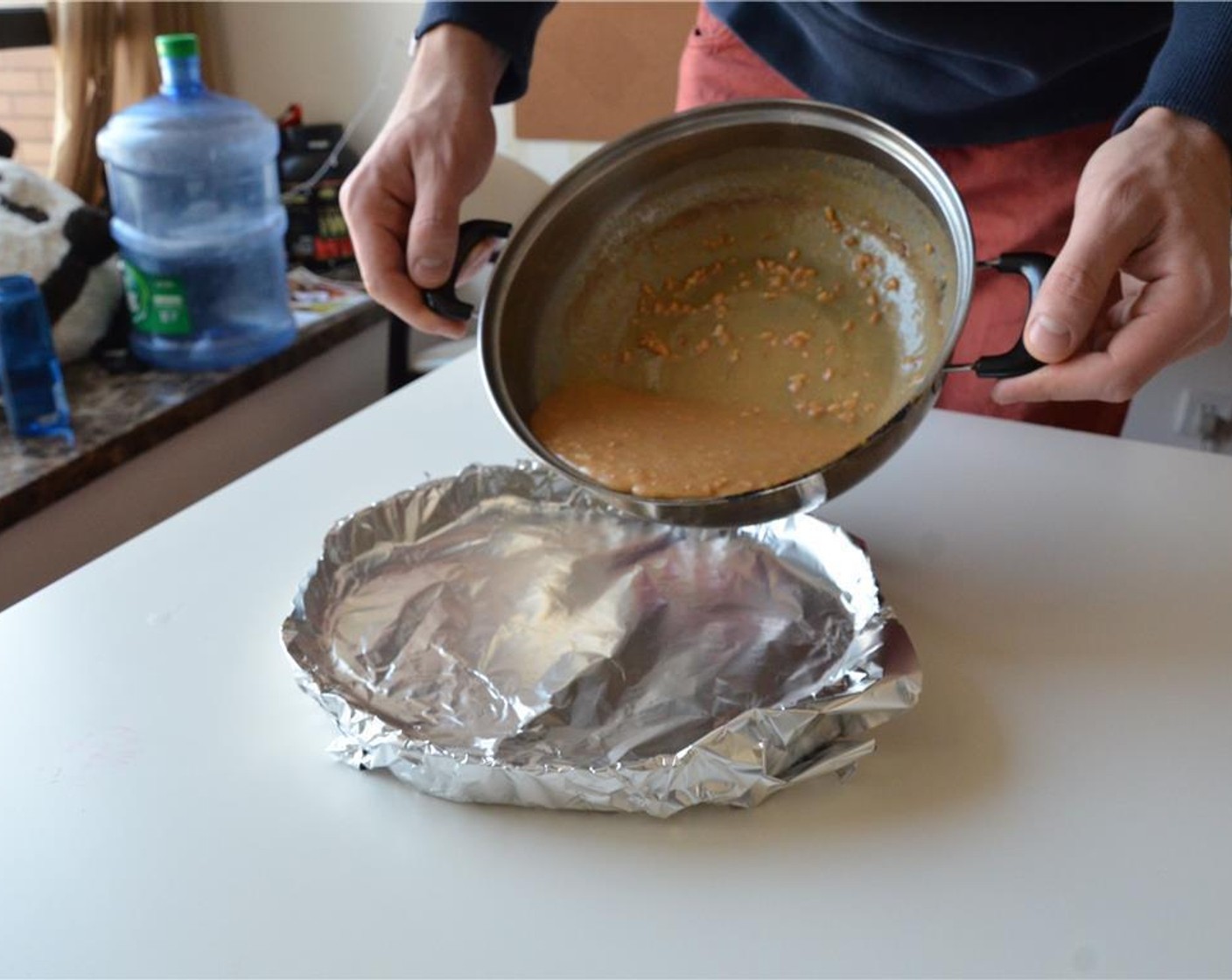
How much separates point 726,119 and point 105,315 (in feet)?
3.24

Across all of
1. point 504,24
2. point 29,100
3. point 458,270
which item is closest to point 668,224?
point 458,270

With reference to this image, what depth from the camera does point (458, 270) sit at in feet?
2.52

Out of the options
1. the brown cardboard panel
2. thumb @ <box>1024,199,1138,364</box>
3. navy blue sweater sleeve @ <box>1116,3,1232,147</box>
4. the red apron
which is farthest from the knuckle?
the brown cardboard panel

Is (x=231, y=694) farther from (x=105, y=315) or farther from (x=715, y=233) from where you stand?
(x=105, y=315)

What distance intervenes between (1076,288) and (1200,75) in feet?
0.57

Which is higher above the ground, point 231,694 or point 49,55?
point 49,55

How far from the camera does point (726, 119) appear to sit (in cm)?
72

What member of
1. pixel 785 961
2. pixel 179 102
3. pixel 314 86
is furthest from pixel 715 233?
pixel 314 86

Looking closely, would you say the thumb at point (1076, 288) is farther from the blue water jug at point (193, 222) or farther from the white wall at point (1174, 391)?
the blue water jug at point (193, 222)

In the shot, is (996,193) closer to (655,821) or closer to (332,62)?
(655,821)

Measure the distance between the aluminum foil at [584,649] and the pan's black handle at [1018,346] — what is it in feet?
0.47

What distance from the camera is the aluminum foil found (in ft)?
1.78

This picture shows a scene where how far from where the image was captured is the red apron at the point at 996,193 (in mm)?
900

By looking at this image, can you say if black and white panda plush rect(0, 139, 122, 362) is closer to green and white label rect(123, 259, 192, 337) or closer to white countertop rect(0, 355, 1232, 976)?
green and white label rect(123, 259, 192, 337)
